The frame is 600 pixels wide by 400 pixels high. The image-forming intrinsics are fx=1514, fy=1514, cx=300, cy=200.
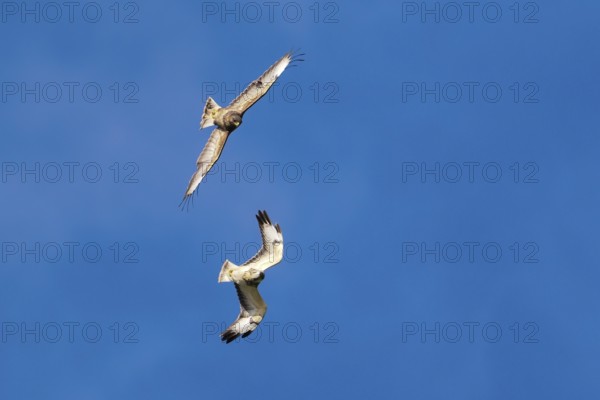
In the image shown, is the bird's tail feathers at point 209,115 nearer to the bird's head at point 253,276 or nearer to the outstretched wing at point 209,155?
the outstretched wing at point 209,155

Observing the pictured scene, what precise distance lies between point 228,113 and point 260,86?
145 cm

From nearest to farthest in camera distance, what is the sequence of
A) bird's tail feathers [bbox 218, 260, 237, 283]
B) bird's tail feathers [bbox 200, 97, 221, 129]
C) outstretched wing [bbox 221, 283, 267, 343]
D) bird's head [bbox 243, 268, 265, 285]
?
bird's head [bbox 243, 268, 265, 285] → bird's tail feathers [bbox 218, 260, 237, 283] → outstretched wing [bbox 221, 283, 267, 343] → bird's tail feathers [bbox 200, 97, 221, 129]

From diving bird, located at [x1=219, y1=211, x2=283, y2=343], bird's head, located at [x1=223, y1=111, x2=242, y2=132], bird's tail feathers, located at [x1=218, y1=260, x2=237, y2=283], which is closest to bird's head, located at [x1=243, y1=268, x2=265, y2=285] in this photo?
diving bird, located at [x1=219, y1=211, x2=283, y2=343]

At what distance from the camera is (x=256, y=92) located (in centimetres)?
5262

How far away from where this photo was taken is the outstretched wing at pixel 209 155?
5200 centimetres

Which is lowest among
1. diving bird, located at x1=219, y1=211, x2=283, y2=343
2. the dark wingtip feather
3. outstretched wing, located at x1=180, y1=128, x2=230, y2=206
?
the dark wingtip feather

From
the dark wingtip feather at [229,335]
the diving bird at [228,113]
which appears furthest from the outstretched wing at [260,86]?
the dark wingtip feather at [229,335]

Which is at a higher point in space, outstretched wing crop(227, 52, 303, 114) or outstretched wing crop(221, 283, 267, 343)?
outstretched wing crop(227, 52, 303, 114)

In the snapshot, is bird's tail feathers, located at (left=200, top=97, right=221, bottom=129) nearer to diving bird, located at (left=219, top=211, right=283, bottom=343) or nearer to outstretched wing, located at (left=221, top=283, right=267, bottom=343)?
diving bird, located at (left=219, top=211, right=283, bottom=343)

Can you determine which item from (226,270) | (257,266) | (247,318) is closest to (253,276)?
(257,266)

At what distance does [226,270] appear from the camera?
5044 cm

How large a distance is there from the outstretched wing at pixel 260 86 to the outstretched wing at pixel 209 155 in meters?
1.06

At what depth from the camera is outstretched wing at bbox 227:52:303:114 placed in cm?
5250

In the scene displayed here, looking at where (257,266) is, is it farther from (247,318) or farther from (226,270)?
(247,318)
